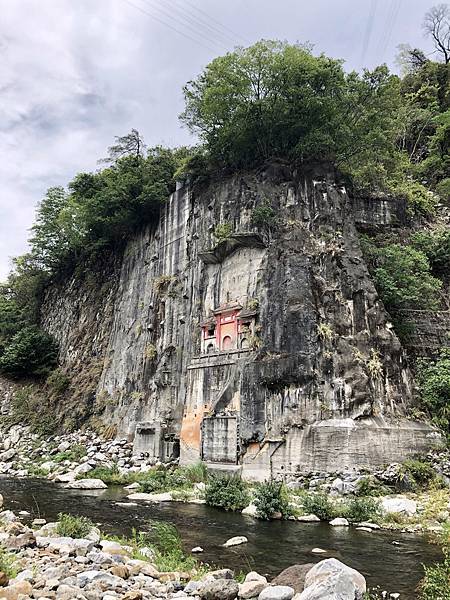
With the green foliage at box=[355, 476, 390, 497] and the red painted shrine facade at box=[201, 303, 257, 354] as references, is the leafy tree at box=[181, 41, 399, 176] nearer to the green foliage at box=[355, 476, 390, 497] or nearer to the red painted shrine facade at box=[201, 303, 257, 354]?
Answer: the red painted shrine facade at box=[201, 303, 257, 354]

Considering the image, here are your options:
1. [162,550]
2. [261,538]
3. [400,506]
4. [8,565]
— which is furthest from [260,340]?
[8,565]

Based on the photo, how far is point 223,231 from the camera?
1244 inches

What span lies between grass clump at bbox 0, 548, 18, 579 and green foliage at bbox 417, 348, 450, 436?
2020cm

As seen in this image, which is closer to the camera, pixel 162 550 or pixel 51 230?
pixel 162 550

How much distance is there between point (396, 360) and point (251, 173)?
14.4m

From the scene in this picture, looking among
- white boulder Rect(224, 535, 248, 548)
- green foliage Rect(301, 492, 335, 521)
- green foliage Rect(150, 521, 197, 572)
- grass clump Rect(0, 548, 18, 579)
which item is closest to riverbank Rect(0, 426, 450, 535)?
green foliage Rect(301, 492, 335, 521)

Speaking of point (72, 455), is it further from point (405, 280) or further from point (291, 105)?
point (291, 105)

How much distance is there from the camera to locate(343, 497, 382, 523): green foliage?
56.2 ft

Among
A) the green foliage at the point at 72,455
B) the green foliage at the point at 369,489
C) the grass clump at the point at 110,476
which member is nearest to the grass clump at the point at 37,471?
the green foliage at the point at 72,455

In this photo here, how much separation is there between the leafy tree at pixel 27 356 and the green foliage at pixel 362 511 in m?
32.8

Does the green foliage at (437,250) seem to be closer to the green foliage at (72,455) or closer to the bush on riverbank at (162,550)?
the bush on riverbank at (162,550)

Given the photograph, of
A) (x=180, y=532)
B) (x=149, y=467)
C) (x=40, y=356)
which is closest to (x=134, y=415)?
(x=149, y=467)

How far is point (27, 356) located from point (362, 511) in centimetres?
3468

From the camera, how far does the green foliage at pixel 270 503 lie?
17469 mm
